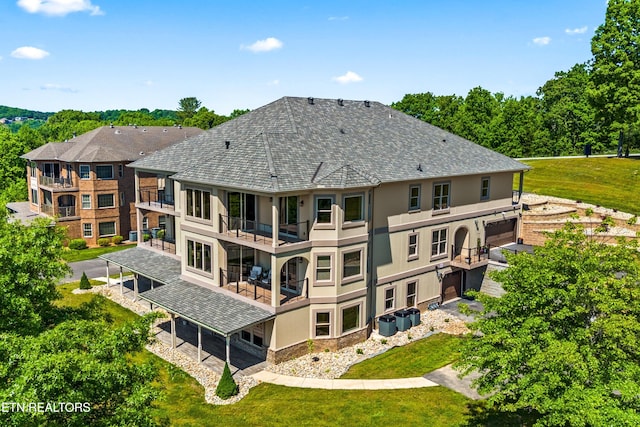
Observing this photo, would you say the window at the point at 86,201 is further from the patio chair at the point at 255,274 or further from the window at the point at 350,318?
the window at the point at 350,318

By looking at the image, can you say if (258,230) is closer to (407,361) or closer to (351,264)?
(351,264)

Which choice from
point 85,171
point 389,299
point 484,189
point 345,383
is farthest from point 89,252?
point 484,189

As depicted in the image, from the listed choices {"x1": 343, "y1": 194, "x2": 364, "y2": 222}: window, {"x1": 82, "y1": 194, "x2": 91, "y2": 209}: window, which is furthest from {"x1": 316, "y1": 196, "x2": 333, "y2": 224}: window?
{"x1": 82, "y1": 194, "x2": 91, "y2": 209}: window

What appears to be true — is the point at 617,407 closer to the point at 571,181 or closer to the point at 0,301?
the point at 0,301

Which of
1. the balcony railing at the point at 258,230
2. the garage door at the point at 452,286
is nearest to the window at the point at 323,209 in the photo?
the balcony railing at the point at 258,230

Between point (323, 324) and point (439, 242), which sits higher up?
point (439, 242)

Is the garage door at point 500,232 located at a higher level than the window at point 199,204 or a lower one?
lower
